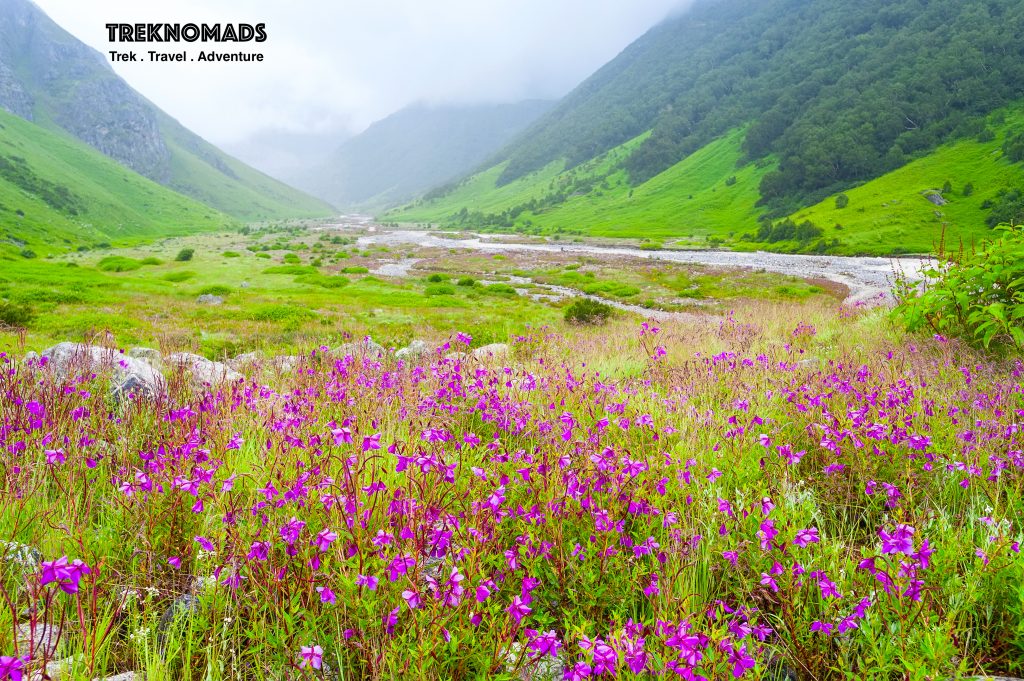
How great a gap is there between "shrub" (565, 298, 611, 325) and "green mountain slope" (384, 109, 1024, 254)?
53.3ft

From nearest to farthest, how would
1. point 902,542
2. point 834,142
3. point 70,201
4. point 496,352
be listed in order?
point 902,542 → point 496,352 → point 834,142 → point 70,201

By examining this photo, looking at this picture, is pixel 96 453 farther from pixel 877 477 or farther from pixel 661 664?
pixel 877 477

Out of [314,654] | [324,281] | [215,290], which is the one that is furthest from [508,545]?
[324,281]

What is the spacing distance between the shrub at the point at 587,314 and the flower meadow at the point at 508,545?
19.2 metres

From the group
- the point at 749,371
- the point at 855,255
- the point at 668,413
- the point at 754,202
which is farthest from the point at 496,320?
the point at 754,202

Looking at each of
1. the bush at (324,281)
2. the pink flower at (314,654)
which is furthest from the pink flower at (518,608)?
the bush at (324,281)

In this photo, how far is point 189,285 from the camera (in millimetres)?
38625

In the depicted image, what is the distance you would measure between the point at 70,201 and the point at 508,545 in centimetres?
14997

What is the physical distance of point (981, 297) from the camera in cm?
720

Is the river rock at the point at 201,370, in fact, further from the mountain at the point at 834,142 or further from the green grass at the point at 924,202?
the mountain at the point at 834,142

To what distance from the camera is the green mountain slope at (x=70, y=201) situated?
85.9 meters

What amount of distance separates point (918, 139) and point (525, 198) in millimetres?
122054

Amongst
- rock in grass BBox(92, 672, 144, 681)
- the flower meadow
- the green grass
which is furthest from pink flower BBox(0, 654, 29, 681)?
the green grass

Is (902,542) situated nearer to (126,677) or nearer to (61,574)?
(61,574)
